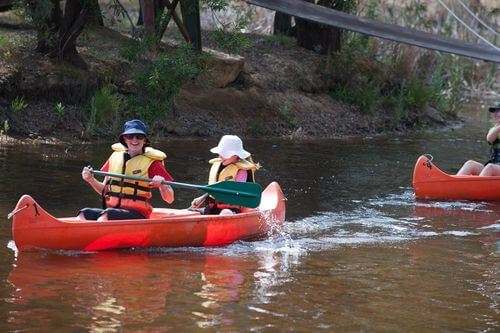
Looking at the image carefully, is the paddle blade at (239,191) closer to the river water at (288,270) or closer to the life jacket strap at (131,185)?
the river water at (288,270)

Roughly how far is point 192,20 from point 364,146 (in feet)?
10.4

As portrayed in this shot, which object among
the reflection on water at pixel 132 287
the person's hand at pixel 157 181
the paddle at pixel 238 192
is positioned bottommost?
the reflection on water at pixel 132 287

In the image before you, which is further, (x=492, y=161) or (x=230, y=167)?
(x=492, y=161)

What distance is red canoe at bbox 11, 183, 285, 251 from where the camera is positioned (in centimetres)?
822

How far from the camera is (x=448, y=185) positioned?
1214 cm

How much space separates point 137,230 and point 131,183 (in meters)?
0.41

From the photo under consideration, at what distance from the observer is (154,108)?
13.7 metres

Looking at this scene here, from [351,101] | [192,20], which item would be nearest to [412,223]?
[192,20]

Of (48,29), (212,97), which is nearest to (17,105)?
(48,29)

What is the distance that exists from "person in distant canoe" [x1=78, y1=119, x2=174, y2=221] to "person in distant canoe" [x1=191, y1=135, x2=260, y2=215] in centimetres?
71

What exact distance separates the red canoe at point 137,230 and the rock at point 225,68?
6.93m

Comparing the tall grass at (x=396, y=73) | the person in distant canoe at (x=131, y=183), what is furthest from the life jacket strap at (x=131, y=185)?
the tall grass at (x=396, y=73)

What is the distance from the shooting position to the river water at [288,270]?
6.81 metres

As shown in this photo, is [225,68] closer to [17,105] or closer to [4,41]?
[4,41]
